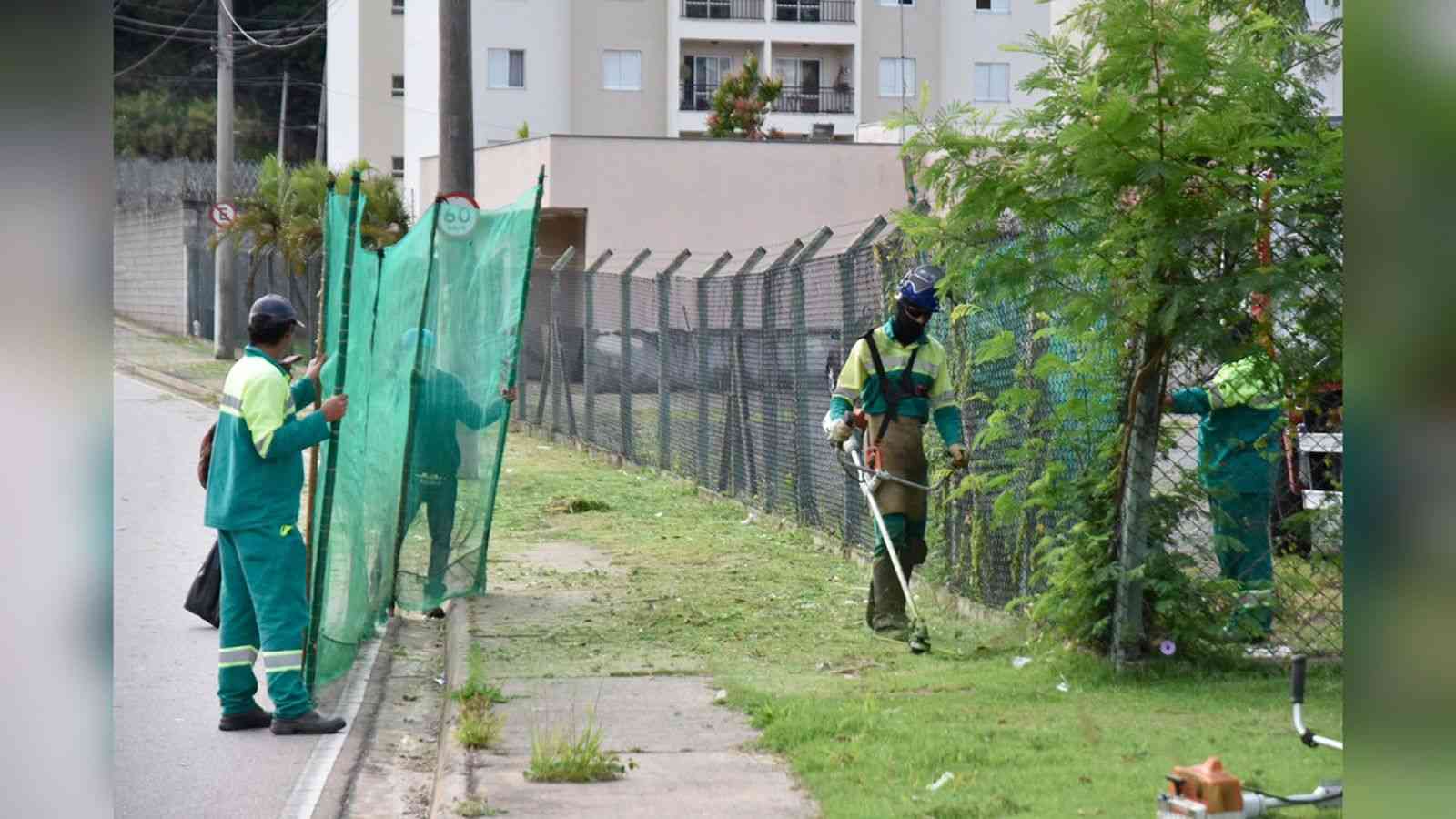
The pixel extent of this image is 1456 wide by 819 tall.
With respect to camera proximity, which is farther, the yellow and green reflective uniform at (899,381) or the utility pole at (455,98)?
the utility pole at (455,98)

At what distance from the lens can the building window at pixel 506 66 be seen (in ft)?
166

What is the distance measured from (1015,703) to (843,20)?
1938 inches

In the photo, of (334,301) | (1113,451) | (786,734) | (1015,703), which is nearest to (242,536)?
(334,301)

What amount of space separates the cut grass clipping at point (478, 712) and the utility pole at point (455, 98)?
9.55 m

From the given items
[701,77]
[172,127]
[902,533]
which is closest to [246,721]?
[902,533]

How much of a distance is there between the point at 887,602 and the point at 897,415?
1.02 m

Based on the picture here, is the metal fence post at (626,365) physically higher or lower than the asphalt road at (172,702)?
higher

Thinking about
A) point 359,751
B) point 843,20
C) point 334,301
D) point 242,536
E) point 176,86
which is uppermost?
point 843,20

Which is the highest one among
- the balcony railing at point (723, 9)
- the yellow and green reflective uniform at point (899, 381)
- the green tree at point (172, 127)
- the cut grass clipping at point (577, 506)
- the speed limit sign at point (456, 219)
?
the balcony railing at point (723, 9)

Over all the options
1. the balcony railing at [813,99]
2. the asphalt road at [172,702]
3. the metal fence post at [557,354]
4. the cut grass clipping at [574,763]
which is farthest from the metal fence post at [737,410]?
the balcony railing at [813,99]

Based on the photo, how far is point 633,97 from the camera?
174 ft

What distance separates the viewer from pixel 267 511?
755 cm

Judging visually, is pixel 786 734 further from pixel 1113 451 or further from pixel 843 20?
pixel 843 20

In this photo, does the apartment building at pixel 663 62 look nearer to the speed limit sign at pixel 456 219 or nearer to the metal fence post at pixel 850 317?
the metal fence post at pixel 850 317
